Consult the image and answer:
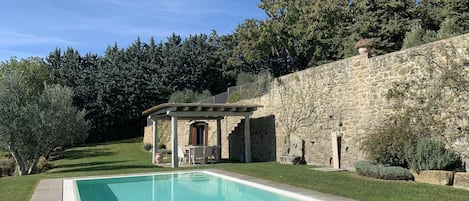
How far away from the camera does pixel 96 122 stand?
39406 millimetres

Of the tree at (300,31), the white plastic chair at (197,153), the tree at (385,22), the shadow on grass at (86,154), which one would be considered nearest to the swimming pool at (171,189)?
the white plastic chair at (197,153)

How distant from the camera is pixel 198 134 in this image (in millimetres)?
24578

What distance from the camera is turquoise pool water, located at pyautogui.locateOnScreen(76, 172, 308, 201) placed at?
8336 mm

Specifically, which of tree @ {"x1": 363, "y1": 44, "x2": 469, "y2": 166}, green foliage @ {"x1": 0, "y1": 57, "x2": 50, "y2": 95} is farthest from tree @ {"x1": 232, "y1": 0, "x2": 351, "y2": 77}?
green foliage @ {"x1": 0, "y1": 57, "x2": 50, "y2": 95}

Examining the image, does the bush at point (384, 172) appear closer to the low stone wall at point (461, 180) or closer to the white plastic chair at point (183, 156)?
the low stone wall at point (461, 180)

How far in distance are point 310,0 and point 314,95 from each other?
17.3 m

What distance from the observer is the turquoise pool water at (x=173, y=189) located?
27.3 ft

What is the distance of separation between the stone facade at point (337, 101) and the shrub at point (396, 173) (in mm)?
1461

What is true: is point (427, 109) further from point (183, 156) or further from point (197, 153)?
point (183, 156)

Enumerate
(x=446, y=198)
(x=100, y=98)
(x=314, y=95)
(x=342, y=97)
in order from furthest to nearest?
(x=100, y=98), (x=314, y=95), (x=342, y=97), (x=446, y=198)

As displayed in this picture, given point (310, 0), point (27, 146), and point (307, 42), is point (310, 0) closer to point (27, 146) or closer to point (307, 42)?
point (307, 42)

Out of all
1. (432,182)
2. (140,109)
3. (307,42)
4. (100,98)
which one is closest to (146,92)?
(140,109)

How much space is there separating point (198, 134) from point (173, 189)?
48.4ft

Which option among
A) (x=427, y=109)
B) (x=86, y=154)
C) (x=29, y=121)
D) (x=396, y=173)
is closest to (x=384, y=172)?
(x=396, y=173)
